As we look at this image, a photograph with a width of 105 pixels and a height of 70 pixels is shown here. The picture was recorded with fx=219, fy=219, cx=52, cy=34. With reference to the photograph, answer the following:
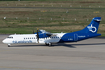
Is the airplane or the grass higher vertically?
the grass

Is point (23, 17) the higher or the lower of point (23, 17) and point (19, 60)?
the higher

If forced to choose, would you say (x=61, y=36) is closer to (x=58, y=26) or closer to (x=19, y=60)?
(x=19, y=60)

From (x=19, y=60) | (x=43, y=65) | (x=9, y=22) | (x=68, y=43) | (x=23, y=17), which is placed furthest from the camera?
(x=23, y=17)

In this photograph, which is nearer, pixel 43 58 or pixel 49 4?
pixel 43 58

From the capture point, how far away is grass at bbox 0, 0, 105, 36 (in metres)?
77.5

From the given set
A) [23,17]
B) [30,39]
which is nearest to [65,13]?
[23,17]

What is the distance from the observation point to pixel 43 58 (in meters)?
34.2

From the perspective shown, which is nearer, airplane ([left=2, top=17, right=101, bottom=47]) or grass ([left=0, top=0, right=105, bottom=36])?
airplane ([left=2, top=17, right=101, bottom=47])

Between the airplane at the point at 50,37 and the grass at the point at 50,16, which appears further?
the grass at the point at 50,16

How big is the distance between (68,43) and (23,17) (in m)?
48.1

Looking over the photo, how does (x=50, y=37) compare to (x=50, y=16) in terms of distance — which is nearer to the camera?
(x=50, y=37)

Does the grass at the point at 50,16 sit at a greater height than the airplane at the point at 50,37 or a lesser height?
greater

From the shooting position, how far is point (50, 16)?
95.1 m

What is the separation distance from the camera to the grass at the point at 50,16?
77500mm
